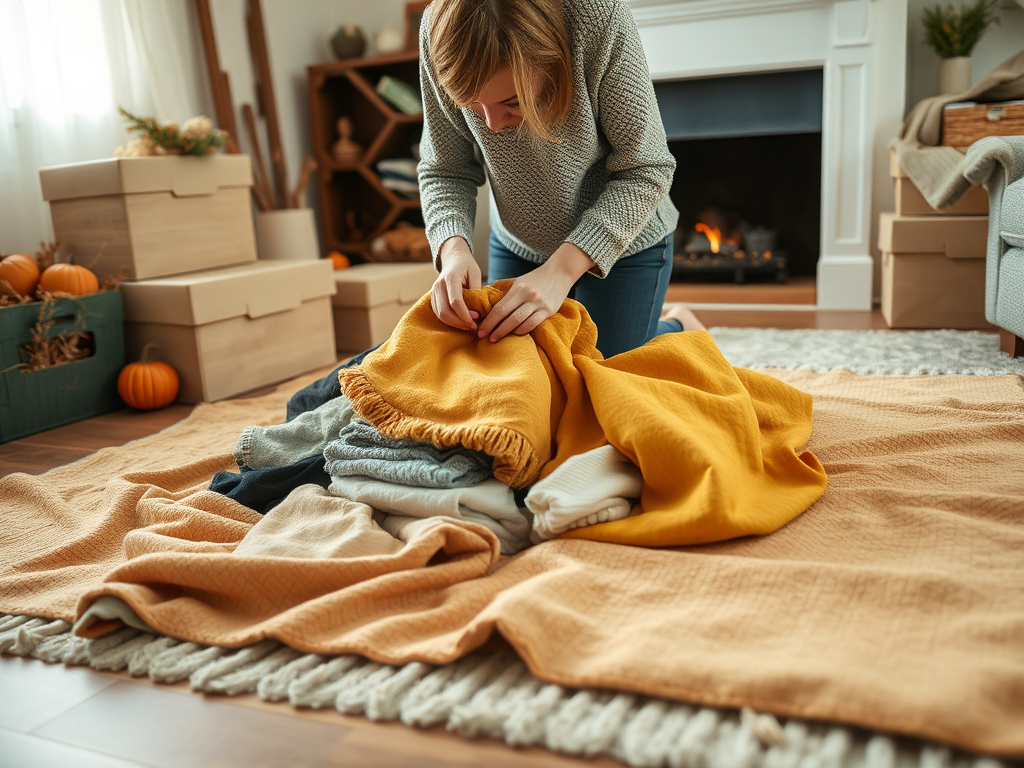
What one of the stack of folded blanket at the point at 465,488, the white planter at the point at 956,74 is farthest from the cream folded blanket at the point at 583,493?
the white planter at the point at 956,74

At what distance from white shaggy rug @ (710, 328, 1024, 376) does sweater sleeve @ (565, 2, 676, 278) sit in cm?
78

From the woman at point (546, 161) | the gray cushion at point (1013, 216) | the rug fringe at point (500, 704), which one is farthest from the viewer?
the gray cushion at point (1013, 216)

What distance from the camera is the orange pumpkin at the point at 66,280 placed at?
1.88 metres

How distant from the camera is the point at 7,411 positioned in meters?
1.72

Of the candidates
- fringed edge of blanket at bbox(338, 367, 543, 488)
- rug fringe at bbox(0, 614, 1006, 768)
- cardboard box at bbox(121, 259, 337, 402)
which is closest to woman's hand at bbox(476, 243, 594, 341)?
fringed edge of blanket at bbox(338, 367, 543, 488)

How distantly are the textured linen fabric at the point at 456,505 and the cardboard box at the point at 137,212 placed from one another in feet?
4.39

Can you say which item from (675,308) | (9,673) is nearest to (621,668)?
(9,673)

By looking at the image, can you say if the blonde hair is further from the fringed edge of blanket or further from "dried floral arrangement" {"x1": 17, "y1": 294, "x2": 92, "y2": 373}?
"dried floral arrangement" {"x1": 17, "y1": 294, "x2": 92, "y2": 373}

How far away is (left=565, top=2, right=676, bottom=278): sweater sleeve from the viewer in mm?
1208

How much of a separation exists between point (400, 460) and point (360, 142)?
8.77ft

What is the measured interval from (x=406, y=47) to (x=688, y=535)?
2.73 metres

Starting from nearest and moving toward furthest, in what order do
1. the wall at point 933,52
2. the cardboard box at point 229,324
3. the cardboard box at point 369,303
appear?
the cardboard box at point 229,324 < the cardboard box at point 369,303 < the wall at point 933,52

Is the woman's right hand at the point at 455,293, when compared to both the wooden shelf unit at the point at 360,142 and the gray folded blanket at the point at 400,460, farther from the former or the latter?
the wooden shelf unit at the point at 360,142

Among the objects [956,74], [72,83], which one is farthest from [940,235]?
[72,83]
